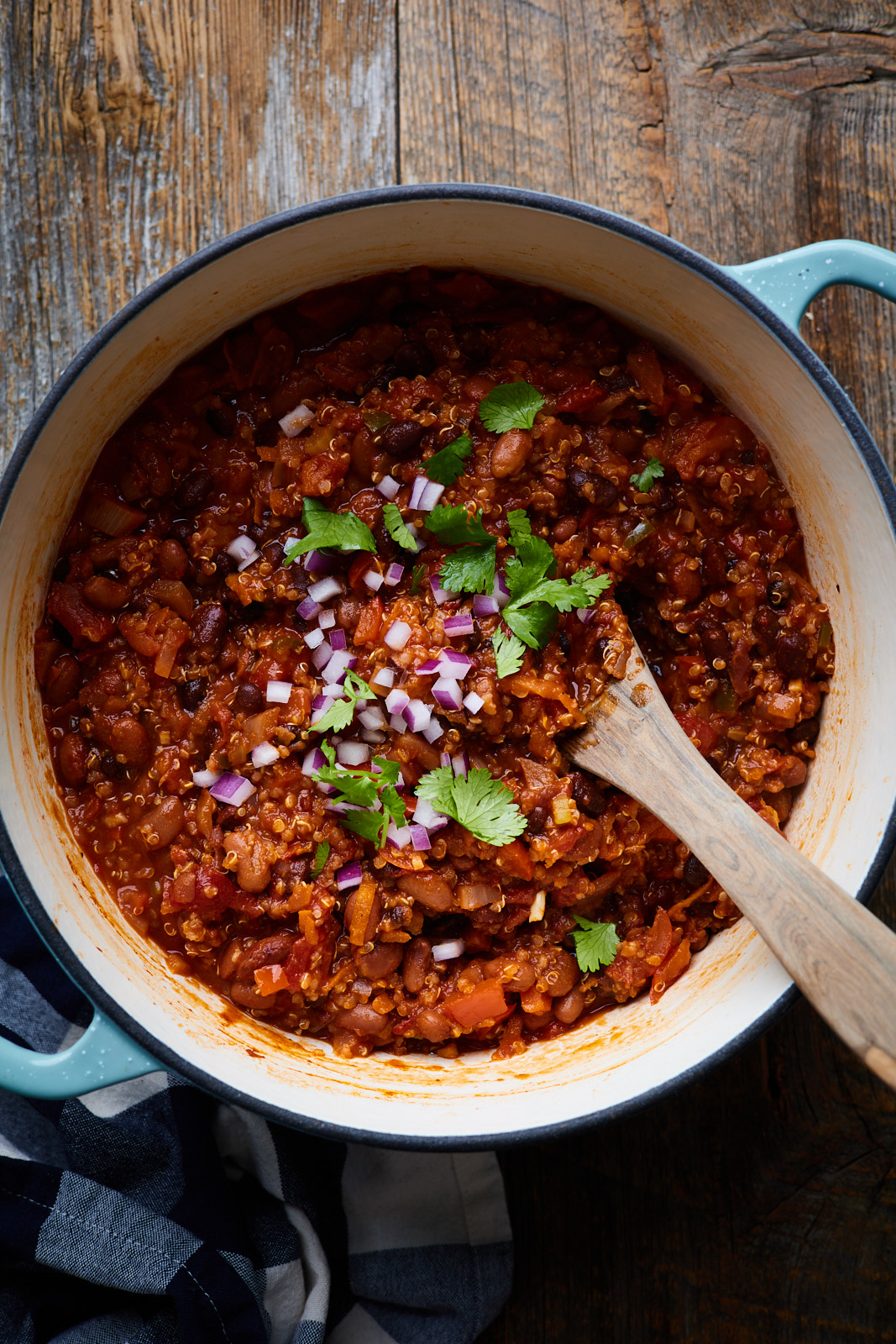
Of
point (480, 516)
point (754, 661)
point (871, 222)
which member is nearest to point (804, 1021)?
point (754, 661)

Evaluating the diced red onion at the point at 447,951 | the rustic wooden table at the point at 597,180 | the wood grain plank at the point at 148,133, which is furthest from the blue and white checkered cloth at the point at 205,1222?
the wood grain plank at the point at 148,133

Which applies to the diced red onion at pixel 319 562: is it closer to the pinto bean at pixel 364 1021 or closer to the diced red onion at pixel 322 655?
the diced red onion at pixel 322 655

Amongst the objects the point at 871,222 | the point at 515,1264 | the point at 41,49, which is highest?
the point at 41,49

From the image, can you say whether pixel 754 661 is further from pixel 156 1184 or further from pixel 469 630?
pixel 156 1184

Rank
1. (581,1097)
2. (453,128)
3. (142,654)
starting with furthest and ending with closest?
(453,128), (142,654), (581,1097)

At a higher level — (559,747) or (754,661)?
(754,661)

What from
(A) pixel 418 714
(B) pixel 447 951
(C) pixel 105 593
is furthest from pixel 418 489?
(B) pixel 447 951

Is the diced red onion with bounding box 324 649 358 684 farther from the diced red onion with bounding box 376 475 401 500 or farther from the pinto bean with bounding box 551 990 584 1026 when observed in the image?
the pinto bean with bounding box 551 990 584 1026

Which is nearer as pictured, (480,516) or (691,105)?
(480,516)
